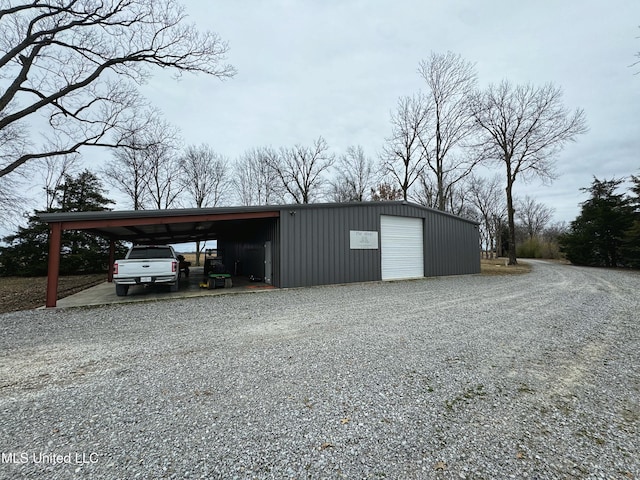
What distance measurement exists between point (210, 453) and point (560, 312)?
7438mm

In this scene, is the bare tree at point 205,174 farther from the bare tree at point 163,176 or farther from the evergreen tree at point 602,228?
the evergreen tree at point 602,228

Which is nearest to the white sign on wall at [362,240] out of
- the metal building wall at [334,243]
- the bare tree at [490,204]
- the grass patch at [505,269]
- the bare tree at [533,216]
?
the metal building wall at [334,243]

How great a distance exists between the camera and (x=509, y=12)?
31.1 ft

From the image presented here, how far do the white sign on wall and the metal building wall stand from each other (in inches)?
7.2

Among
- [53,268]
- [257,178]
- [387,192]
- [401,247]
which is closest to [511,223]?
[387,192]

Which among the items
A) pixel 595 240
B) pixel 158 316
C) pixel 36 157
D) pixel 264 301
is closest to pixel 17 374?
pixel 158 316

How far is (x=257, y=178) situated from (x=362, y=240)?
20.5m

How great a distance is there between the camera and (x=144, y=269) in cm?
848

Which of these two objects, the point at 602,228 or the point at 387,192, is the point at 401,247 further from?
the point at 602,228

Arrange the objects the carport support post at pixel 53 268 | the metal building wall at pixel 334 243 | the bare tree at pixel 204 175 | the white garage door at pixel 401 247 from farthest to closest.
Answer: the bare tree at pixel 204 175 < the white garage door at pixel 401 247 < the metal building wall at pixel 334 243 < the carport support post at pixel 53 268

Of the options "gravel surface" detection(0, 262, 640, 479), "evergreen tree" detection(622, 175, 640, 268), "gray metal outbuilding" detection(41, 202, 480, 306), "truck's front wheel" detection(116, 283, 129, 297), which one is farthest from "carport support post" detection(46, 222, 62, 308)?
"evergreen tree" detection(622, 175, 640, 268)

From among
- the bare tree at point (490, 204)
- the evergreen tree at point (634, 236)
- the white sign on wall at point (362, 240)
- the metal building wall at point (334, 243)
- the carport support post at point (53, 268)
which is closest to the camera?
the carport support post at point (53, 268)

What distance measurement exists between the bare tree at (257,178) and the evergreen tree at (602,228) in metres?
26.4

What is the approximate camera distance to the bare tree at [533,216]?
156 feet
